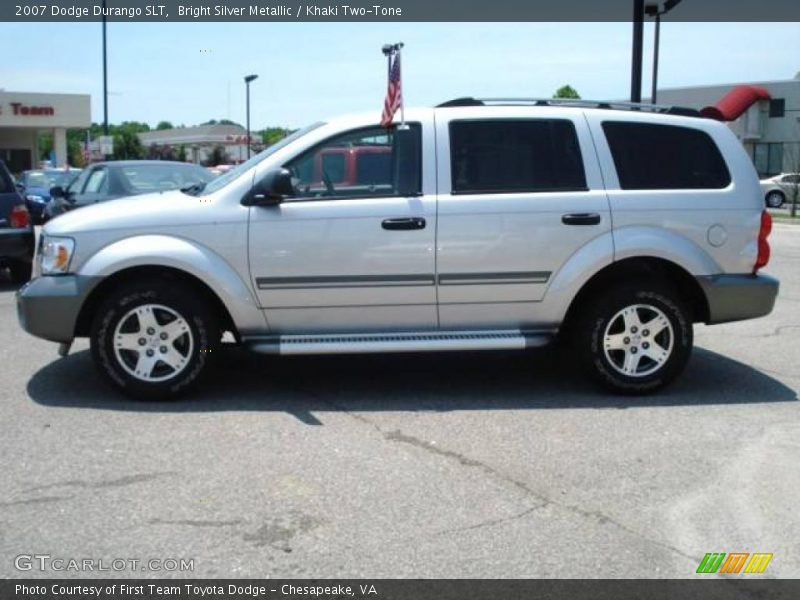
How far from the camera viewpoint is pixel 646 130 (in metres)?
6.16

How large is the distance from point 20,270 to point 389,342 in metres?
7.25

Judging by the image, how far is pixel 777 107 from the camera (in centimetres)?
4881

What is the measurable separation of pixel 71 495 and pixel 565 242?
345 cm

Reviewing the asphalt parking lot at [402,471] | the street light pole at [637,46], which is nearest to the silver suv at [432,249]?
the asphalt parking lot at [402,471]

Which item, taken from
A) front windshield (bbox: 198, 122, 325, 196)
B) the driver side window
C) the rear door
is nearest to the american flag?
the driver side window

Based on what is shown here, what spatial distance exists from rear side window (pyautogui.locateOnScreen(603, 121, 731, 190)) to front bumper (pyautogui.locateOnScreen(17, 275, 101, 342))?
145 inches

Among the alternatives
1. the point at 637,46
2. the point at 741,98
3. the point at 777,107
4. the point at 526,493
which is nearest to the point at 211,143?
the point at 741,98

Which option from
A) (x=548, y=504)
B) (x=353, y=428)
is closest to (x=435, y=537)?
(x=548, y=504)

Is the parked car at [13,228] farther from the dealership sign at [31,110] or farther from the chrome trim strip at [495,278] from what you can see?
the dealership sign at [31,110]

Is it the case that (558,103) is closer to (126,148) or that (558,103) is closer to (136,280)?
(136,280)

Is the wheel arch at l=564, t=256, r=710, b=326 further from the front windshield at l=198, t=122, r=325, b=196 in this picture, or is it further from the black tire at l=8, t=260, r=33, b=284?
the black tire at l=8, t=260, r=33, b=284

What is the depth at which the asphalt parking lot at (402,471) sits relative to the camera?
3752mm

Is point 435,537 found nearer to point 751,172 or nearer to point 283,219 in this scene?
point 283,219
